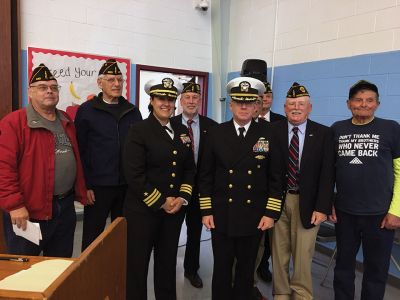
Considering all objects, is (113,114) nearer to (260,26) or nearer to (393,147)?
(393,147)

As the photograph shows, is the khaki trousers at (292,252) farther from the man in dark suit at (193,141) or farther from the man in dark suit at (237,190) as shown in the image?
the man in dark suit at (193,141)

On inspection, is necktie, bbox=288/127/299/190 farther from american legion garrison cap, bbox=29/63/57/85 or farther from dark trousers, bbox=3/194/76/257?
american legion garrison cap, bbox=29/63/57/85

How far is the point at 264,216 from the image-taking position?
202cm

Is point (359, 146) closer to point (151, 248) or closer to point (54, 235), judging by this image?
point (151, 248)

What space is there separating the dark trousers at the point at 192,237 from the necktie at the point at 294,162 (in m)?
0.84

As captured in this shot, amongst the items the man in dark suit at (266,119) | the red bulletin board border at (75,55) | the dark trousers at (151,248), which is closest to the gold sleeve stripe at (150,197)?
the dark trousers at (151,248)

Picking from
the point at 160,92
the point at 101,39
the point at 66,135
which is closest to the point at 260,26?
the point at 101,39

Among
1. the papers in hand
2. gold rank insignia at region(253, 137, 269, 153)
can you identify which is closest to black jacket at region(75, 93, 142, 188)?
the papers in hand

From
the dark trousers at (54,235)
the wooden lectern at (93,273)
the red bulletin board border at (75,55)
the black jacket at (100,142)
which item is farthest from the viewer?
the red bulletin board border at (75,55)

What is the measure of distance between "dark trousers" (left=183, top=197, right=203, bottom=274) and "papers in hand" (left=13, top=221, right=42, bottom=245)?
45.7 inches

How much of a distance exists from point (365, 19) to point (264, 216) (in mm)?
2122

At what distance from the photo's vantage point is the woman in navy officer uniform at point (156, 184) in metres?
1.93

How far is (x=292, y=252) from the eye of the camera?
220cm

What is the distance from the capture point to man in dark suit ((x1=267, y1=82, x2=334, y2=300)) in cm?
202
